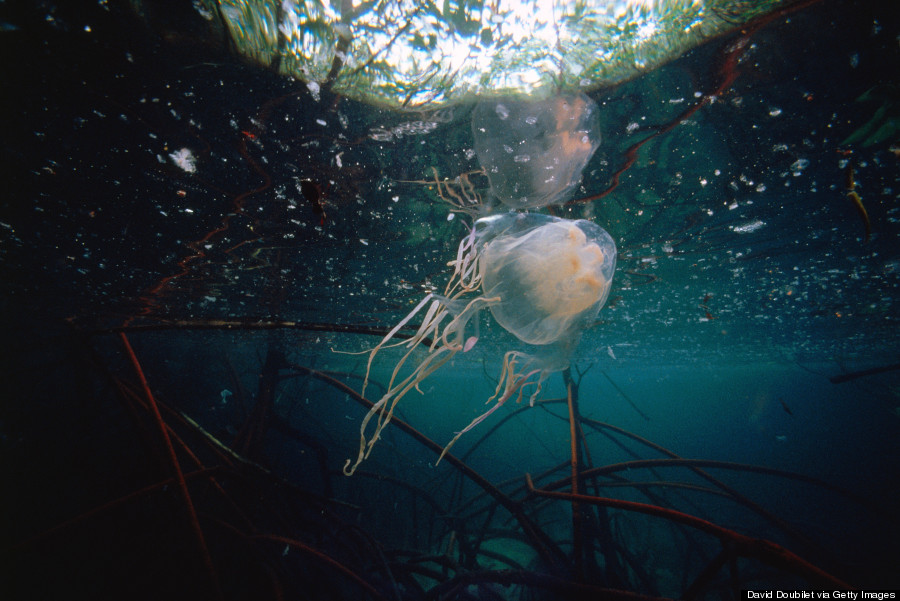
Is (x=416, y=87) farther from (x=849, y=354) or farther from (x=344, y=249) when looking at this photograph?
(x=849, y=354)

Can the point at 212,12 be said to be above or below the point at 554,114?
below

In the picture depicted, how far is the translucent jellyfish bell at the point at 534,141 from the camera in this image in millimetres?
2605

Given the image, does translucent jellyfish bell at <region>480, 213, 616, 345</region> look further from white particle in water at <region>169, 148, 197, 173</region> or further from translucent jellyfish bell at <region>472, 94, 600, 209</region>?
white particle in water at <region>169, 148, 197, 173</region>

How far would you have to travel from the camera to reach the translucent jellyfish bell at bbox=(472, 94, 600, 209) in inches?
103

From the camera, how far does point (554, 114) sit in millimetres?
2600

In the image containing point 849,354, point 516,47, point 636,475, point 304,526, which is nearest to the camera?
point 516,47

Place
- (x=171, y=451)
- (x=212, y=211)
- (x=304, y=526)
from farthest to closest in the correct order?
(x=304, y=526) < (x=212, y=211) < (x=171, y=451)

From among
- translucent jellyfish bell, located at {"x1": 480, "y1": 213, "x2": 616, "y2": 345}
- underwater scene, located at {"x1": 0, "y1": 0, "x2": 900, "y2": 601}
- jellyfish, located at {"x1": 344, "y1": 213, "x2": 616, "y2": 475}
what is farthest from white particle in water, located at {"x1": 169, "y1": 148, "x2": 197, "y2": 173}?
translucent jellyfish bell, located at {"x1": 480, "y1": 213, "x2": 616, "y2": 345}

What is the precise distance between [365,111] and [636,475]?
40270 mm

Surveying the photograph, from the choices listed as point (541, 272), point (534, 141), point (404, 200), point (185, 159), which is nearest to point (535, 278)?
point (541, 272)

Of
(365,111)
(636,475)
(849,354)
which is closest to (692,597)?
(365,111)

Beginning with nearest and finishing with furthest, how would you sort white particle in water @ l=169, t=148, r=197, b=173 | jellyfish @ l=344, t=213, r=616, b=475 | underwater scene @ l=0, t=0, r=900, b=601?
underwater scene @ l=0, t=0, r=900, b=601 → jellyfish @ l=344, t=213, r=616, b=475 → white particle in water @ l=169, t=148, r=197, b=173

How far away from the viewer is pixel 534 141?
269 cm

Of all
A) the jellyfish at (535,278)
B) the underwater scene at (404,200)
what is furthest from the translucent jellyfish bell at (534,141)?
the jellyfish at (535,278)
